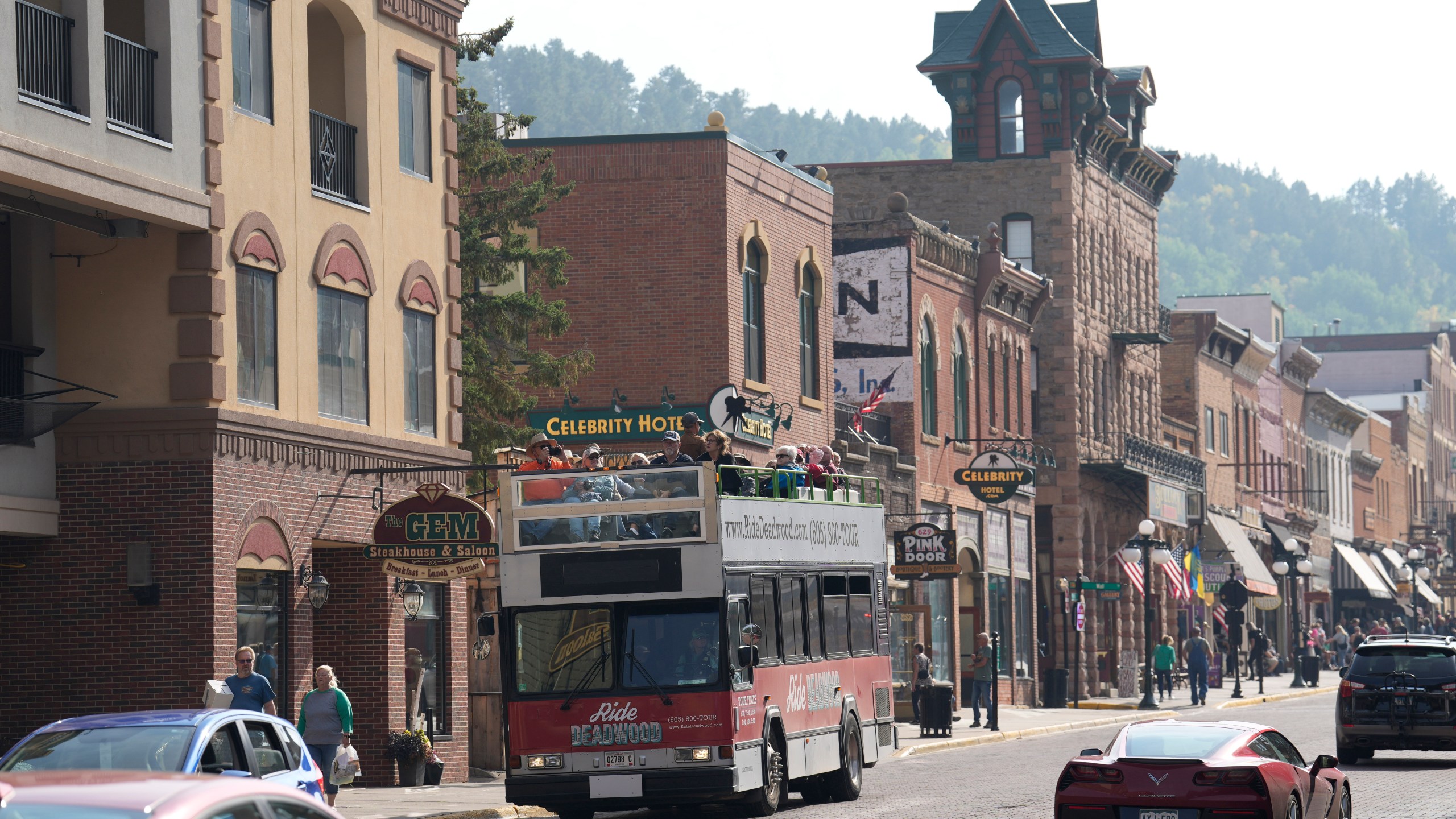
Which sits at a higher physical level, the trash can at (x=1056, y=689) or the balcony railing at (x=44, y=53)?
the balcony railing at (x=44, y=53)

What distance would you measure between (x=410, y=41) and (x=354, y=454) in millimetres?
5667

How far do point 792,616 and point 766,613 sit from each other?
0.88 meters

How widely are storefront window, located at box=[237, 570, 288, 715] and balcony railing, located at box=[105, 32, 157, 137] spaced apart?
5.02 meters

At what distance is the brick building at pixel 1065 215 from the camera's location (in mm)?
54938

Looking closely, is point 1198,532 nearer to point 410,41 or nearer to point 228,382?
point 410,41

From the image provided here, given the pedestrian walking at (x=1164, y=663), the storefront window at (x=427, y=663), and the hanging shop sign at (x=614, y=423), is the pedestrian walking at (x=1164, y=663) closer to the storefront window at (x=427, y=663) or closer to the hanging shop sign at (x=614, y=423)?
the hanging shop sign at (x=614, y=423)

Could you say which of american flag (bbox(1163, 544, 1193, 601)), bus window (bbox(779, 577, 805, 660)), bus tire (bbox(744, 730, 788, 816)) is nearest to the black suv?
bus window (bbox(779, 577, 805, 660))

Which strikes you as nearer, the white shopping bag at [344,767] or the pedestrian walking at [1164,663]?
the white shopping bag at [344,767]

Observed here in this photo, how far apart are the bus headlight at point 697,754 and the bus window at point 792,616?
209 cm

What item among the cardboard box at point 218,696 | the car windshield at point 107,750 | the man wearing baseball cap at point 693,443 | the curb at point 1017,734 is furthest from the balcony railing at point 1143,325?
the car windshield at point 107,750

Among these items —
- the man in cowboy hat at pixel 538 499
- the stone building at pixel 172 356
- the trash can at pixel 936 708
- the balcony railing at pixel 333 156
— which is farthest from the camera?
the trash can at pixel 936 708

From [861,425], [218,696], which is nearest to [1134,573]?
[861,425]

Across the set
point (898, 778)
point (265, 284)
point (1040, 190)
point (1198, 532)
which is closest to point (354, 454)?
point (265, 284)

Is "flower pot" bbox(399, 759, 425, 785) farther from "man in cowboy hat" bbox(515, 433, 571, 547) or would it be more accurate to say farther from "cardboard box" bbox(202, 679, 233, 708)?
"man in cowboy hat" bbox(515, 433, 571, 547)
